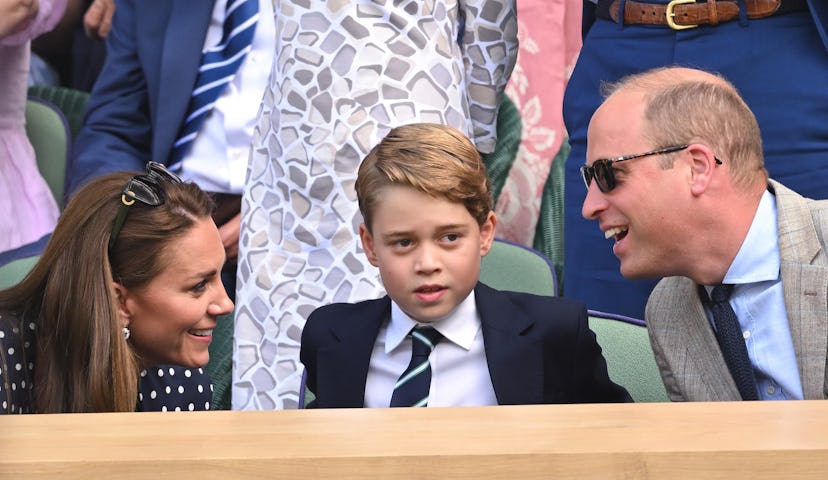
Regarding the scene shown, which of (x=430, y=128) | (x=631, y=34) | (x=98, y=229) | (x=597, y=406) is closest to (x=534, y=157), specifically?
(x=631, y=34)

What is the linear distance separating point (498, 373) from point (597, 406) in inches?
36.7

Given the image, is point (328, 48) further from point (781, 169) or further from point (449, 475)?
point (449, 475)

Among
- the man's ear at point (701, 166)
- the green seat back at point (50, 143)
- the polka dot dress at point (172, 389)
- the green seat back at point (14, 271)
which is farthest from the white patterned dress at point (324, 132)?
the green seat back at point (50, 143)

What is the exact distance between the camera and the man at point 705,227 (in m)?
1.89

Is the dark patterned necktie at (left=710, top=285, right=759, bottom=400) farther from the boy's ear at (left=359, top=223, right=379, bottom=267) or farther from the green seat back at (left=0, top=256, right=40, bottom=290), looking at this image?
the green seat back at (left=0, top=256, right=40, bottom=290)

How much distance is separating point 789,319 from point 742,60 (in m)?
0.74

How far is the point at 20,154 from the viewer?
319 centimetres

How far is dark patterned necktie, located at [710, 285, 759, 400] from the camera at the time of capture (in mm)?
1895

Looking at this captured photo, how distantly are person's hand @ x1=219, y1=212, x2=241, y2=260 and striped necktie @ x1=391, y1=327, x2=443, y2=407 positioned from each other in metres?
1.27

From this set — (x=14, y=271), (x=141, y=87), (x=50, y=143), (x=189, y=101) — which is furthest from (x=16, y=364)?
(x=141, y=87)

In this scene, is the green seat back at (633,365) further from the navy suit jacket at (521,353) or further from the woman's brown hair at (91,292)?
the woman's brown hair at (91,292)

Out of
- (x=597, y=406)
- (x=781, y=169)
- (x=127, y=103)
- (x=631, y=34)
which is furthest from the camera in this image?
(x=127, y=103)

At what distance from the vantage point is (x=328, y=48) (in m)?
2.56

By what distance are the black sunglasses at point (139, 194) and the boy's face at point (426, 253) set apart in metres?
0.44
